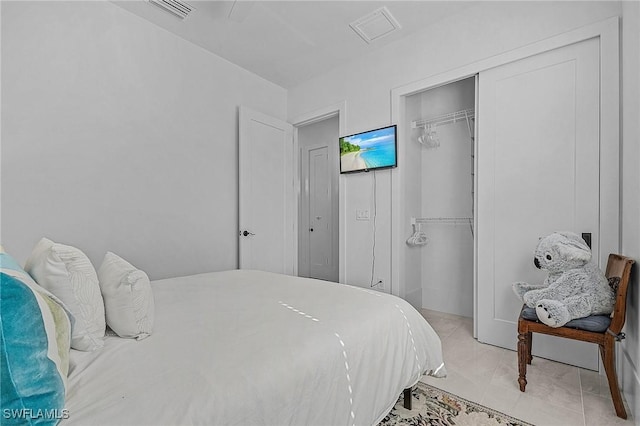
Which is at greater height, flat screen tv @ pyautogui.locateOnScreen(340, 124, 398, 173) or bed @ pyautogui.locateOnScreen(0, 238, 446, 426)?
flat screen tv @ pyautogui.locateOnScreen(340, 124, 398, 173)

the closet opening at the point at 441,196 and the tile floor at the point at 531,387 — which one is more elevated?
the closet opening at the point at 441,196

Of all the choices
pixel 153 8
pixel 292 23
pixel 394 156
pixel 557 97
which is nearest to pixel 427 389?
pixel 394 156

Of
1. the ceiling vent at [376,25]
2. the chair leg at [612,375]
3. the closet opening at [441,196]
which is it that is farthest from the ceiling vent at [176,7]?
the chair leg at [612,375]

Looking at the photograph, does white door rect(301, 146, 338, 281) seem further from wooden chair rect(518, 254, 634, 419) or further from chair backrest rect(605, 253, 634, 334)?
chair backrest rect(605, 253, 634, 334)

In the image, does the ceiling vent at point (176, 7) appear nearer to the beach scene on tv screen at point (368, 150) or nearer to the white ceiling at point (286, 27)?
the white ceiling at point (286, 27)

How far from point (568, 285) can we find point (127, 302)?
237 centimetres

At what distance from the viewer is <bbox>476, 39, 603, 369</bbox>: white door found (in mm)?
2098

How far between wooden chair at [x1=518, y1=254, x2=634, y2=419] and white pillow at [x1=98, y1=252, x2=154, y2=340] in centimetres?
205

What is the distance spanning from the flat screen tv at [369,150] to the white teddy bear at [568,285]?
1.53 m

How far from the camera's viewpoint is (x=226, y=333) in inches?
46.2

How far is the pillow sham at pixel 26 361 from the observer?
589mm

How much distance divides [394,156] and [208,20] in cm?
215

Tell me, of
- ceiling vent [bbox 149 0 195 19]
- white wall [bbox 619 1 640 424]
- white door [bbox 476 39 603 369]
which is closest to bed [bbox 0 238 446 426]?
white wall [bbox 619 1 640 424]

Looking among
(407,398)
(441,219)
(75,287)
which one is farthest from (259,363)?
(441,219)
